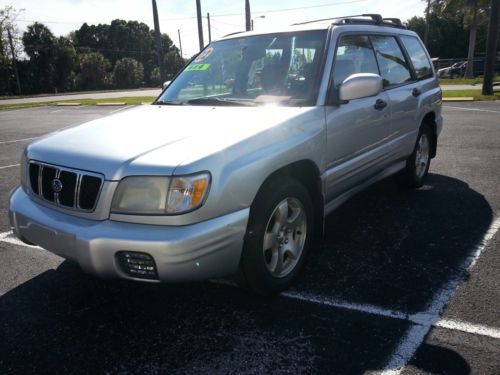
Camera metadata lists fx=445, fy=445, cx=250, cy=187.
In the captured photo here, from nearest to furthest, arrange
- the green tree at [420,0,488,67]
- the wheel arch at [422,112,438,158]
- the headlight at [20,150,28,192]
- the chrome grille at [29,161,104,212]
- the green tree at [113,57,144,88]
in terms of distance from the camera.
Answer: the chrome grille at [29,161,104,212]
the headlight at [20,150,28,192]
the wheel arch at [422,112,438,158]
the green tree at [420,0,488,67]
the green tree at [113,57,144,88]

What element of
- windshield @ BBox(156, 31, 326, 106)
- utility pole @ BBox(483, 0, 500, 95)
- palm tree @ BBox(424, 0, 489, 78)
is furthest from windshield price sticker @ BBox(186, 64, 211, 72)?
palm tree @ BBox(424, 0, 489, 78)

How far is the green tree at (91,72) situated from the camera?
191ft

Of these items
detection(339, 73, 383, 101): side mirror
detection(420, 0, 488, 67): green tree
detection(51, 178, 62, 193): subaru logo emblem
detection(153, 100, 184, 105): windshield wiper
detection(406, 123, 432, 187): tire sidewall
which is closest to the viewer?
detection(51, 178, 62, 193): subaru logo emblem

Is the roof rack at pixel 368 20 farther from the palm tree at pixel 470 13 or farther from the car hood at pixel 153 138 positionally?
the palm tree at pixel 470 13

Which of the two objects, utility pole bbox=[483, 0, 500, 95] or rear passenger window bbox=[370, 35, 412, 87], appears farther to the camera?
utility pole bbox=[483, 0, 500, 95]

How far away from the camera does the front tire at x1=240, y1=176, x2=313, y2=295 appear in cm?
268

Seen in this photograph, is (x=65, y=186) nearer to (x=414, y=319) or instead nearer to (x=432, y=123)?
(x=414, y=319)

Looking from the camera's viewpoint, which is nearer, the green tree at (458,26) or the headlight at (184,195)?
the headlight at (184,195)

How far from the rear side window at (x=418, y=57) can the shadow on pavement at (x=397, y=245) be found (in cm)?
139

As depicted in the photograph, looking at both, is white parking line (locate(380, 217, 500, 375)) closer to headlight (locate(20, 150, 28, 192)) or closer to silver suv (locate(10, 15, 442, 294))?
silver suv (locate(10, 15, 442, 294))

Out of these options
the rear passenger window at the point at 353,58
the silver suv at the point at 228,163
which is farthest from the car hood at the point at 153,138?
the rear passenger window at the point at 353,58

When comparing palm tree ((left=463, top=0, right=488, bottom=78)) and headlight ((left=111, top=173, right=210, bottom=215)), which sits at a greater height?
palm tree ((left=463, top=0, right=488, bottom=78))

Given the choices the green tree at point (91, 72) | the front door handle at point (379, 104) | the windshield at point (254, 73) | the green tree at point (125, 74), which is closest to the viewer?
the windshield at point (254, 73)

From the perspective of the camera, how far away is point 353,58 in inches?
150
